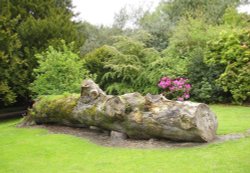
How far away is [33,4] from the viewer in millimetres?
18484

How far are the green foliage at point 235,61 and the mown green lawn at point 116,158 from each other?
5.33 meters

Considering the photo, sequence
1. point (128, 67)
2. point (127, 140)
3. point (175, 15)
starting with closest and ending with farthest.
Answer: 1. point (127, 140)
2. point (128, 67)
3. point (175, 15)

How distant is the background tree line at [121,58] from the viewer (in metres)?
13.7

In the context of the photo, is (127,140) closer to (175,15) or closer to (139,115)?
(139,115)

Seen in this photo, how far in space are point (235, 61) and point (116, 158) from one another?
9.44m

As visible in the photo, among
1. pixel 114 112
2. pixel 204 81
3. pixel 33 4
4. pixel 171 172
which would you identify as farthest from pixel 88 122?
pixel 33 4

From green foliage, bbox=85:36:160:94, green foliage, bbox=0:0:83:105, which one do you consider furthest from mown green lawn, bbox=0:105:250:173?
green foliage, bbox=85:36:160:94

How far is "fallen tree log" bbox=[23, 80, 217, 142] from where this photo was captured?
7430mm

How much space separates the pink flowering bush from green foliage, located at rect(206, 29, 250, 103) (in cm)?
153

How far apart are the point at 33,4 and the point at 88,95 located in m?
10.8

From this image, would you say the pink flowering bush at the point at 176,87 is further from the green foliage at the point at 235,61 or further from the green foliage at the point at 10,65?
the green foliage at the point at 10,65

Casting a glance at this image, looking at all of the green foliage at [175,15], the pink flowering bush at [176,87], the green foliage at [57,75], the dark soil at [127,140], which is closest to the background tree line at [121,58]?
the green foliage at [57,75]

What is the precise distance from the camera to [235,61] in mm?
14258

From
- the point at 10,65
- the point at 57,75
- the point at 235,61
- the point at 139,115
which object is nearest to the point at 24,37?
the point at 10,65
